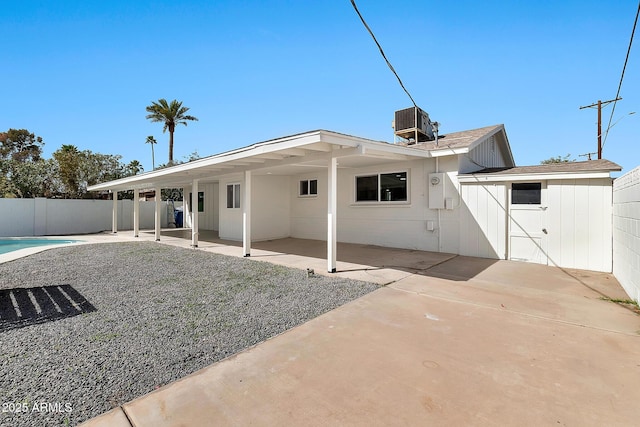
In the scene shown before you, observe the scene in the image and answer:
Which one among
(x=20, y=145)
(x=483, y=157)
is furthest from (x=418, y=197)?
(x=20, y=145)

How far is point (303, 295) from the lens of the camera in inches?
179

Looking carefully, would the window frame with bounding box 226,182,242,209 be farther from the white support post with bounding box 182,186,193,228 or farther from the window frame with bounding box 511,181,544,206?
the window frame with bounding box 511,181,544,206

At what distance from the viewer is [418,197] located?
28.2ft

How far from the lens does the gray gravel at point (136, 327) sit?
2.15 m

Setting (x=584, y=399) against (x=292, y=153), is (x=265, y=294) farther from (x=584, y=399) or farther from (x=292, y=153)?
(x=584, y=399)

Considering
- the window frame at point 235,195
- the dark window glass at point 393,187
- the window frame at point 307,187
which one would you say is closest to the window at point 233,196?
the window frame at point 235,195

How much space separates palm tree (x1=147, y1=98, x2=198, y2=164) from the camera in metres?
24.1

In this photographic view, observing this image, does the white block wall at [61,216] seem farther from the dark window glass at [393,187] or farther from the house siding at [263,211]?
the dark window glass at [393,187]

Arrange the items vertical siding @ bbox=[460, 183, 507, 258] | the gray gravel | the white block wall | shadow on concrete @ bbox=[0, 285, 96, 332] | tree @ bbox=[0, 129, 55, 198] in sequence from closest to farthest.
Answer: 1. the gray gravel
2. shadow on concrete @ bbox=[0, 285, 96, 332]
3. vertical siding @ bbox=[460, 183, 507, 258]
4. the white block wall
5. tree @ bbox=[0, 129, 55, 198]

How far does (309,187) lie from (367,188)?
2567 mm

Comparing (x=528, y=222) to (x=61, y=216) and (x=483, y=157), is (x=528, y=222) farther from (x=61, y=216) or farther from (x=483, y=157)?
(x=61, y=216)

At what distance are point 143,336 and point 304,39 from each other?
7119 millimetres

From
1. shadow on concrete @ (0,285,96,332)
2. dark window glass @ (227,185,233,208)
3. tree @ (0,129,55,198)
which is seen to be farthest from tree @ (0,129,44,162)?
shadow on concrete @ (0,285,96,332)

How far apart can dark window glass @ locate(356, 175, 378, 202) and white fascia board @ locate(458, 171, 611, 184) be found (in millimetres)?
2622
